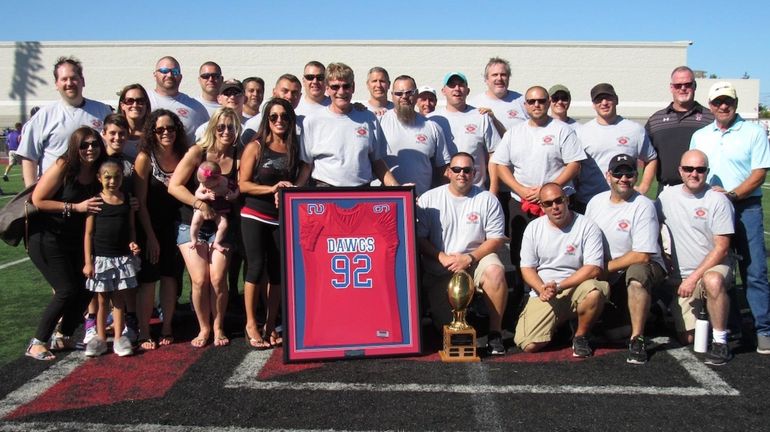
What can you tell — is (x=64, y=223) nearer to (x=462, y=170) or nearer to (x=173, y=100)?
(x=173, y=100)

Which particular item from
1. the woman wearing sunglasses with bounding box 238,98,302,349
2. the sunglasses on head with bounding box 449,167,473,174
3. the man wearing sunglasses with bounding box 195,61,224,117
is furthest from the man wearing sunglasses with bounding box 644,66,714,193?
the man wearing sunglasses with bounding box 195,61,224,117

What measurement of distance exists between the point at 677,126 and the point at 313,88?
298cm

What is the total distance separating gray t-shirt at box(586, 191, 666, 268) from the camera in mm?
5305

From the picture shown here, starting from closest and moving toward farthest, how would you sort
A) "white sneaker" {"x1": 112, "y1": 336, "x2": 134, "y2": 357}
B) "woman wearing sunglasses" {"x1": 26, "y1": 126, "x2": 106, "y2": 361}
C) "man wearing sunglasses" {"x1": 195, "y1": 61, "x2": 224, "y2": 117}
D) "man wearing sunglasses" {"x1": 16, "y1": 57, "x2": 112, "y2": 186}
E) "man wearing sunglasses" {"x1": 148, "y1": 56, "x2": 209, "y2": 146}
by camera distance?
"woman wearing sunglasses" {"x1": 26, "y1": 126, "x2": 106, "y2": 361}, "white sneaker" {"x1": 112, "y1": 336, "x2": 134, "y2": 357}, "man wearing sunglasses" {"x1": 16, "y1": 57, "x2": 112, "y2": 186}, "man wearing sunglasses" {"x1": 148, "y1": 56, "x2": 209, "y2": 146}, "man wearing sunglasses" {"x1": 195, "y1": 61, "x2": 224, "y2": 117}

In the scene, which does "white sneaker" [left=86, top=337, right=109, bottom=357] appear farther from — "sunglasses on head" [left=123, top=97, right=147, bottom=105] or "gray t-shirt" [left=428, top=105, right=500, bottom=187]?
"gray t-shirt" [left=428, top=105, right=500, bottom=187]

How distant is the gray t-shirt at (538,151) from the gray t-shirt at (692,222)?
0.78m

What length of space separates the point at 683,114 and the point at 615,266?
5.36 ft

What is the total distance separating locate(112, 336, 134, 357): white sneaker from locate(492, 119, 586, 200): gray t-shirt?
3118 mm

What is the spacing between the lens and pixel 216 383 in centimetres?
451

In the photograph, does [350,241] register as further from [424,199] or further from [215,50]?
[215,50]

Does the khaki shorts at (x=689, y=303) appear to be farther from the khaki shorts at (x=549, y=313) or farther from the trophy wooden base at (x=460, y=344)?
the trophy wooden base at (x=460, y=344)

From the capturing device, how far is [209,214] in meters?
5.16

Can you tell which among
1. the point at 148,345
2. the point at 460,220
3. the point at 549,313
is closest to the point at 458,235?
the point at 460,220

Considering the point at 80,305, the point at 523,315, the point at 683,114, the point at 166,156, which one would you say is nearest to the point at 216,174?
the point at 166,156
